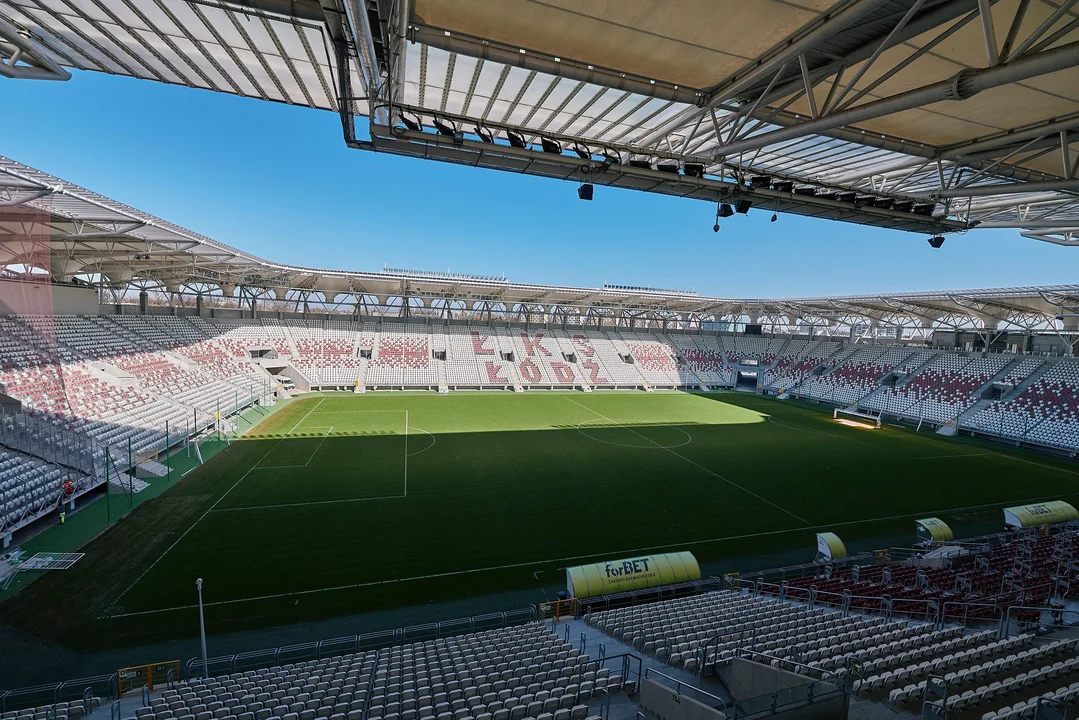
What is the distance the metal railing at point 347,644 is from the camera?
817 cm

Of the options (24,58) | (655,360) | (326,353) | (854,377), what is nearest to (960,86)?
(24,58)

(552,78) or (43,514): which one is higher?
(552,78)

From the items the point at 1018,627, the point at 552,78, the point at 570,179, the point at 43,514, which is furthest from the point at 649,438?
the point at 43,514

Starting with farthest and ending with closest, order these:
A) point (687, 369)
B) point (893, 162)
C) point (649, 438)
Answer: point (687, 369) → point (649, 438) → point (893, 162)

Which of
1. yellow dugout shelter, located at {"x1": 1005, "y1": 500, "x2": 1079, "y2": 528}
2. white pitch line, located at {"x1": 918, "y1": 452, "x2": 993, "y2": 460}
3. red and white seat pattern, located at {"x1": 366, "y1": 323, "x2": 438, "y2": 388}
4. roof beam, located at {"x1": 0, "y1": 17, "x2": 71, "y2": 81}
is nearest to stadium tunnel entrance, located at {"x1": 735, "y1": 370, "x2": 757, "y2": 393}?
white pitch line, located at {"x1": 918, "y1": 452, "x2": 993, "y2": 460}

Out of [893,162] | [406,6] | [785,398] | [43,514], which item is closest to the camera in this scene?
[406,6]

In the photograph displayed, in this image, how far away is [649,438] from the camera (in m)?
26.0

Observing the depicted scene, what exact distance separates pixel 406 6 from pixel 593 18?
6.45 ft

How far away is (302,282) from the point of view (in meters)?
37.8

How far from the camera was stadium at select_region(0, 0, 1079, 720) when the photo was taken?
17.6ft

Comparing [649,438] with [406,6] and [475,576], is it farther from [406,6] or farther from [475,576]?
[406,6]

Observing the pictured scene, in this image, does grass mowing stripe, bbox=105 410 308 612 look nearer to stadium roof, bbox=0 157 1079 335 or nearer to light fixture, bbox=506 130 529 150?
stadium roof, bbox=0 157 1079 335

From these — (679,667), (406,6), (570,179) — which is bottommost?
(679,667)

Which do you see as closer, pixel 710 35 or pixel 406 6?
pixel 406 6
